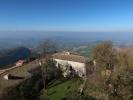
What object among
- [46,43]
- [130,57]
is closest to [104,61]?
[130,57]

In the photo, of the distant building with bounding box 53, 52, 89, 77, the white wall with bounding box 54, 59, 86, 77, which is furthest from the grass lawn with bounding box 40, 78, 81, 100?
the distant building with bounding box 53, 52, 89, 77

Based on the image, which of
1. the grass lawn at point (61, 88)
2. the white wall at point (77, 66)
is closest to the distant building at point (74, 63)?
the white wall at point (77, 66)

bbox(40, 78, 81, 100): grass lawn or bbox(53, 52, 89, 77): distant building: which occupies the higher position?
bbox(53, 52, 89, 77): distant building

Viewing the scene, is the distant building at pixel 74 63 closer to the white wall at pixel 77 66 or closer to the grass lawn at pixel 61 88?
the white wall at pixel 77 66

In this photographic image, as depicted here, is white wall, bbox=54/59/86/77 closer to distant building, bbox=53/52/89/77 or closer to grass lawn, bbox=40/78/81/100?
distant building, bbox=53/52/89/77

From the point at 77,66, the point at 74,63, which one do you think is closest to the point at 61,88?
the point at 77,66

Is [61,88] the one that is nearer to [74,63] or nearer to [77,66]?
[77,66]

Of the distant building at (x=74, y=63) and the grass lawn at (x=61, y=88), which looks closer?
the grass lawn at (x=61, y=88)

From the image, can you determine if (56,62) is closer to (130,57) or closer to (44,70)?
(44,70)

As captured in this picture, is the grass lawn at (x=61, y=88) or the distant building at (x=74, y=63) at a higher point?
the distant building at (x=74, y=63)
